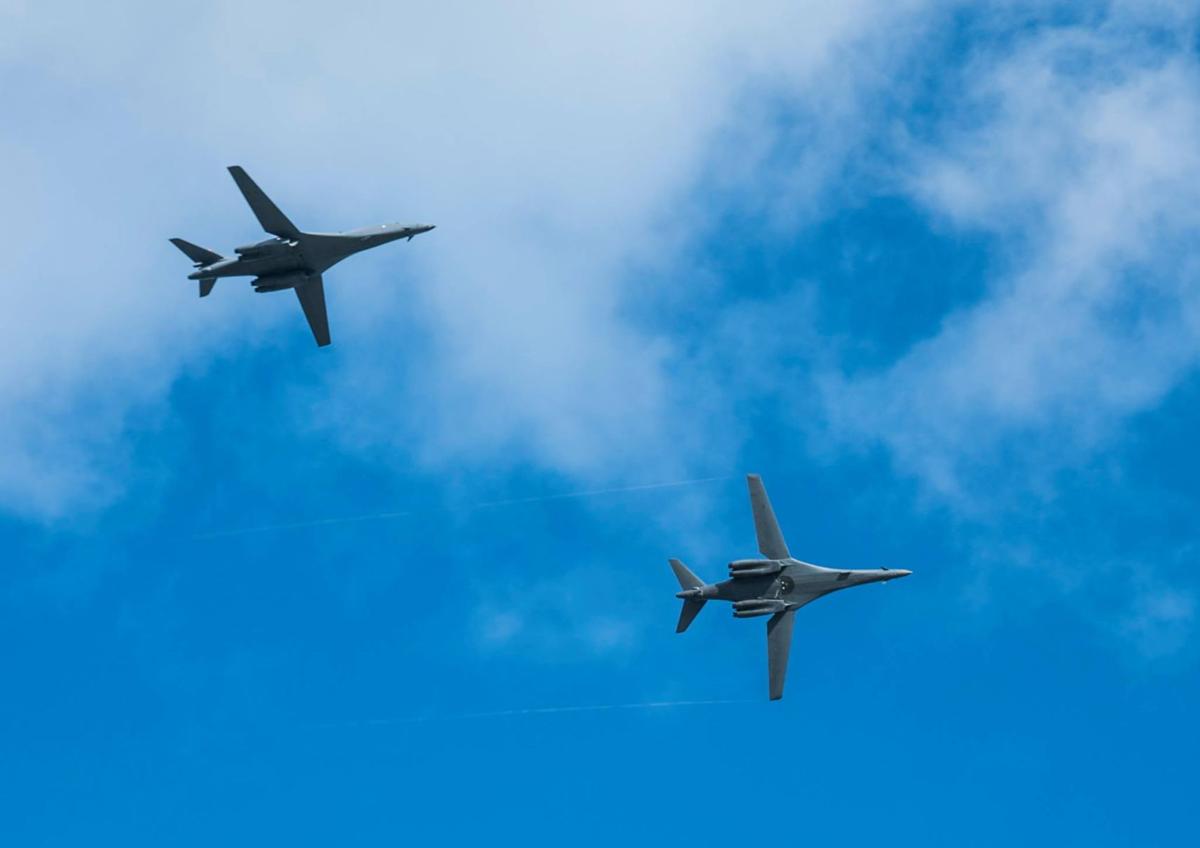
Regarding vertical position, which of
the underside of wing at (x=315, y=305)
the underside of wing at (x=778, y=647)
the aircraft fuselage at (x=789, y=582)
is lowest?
the underside of wing at (x=778, y=647)

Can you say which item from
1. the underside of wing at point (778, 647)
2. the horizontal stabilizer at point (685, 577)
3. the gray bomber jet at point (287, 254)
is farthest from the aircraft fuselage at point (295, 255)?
the underside of wing at point (778, 647)

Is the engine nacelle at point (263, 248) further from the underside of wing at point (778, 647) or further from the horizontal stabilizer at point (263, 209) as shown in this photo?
the underside of wing at point (778, 647)

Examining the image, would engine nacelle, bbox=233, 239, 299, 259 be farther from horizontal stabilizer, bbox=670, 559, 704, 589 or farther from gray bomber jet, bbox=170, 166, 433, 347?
horizontal stabilizer, bbox=670, 559, 704, 589

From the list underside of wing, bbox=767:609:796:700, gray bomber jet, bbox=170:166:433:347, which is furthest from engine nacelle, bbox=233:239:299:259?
underside of wing, bbox=767:609:796:700

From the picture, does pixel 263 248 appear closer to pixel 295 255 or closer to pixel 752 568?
pixel 295 255

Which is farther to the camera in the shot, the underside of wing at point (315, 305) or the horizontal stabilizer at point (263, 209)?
the underside of wing at point (315, 305)

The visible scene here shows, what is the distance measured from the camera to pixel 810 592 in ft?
468

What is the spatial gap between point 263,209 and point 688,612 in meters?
42.8

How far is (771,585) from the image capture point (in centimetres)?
14162

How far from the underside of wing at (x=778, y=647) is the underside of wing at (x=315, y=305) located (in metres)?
40.2

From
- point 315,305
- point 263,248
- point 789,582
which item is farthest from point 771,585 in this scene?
point 263,248

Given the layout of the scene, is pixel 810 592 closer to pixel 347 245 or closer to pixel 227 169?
pixel 347 245

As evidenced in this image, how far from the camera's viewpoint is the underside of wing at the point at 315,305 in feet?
463

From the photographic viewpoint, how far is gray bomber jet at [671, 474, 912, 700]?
141 meters
